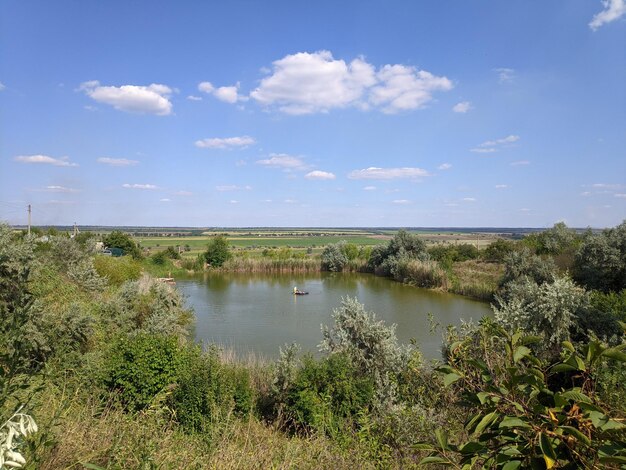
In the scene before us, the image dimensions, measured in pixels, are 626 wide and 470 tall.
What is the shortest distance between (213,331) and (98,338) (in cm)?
796

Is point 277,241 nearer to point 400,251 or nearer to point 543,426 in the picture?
point 400,251

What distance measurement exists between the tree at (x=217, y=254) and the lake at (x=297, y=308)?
4.85 m

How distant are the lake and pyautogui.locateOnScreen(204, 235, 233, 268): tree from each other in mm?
4847

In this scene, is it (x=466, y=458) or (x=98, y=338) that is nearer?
(x=466, y=458)

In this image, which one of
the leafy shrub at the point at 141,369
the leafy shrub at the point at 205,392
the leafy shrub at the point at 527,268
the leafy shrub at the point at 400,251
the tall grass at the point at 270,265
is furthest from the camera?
the tall grass at the point at 270,265

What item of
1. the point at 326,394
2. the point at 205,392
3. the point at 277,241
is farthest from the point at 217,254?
the point at 277,241

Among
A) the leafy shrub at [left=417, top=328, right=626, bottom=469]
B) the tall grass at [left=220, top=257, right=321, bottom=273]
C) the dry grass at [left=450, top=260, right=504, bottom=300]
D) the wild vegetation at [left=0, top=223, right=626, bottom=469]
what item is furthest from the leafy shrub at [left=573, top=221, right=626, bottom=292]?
the tall grass at [left=220, top=257, right=321, bottom=273]

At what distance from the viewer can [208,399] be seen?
600 cm

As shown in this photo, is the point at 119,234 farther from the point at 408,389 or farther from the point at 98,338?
the point at 408,389

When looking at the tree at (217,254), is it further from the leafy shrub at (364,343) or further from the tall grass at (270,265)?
the leafy shrub at (364,343)

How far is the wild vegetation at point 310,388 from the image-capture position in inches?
39.7

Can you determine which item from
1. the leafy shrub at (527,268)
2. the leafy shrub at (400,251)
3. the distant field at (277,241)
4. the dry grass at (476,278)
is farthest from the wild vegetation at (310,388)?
the distant field at (277,241)

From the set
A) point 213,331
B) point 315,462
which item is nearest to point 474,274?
point 213,331

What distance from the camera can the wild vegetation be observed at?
3.31ft
